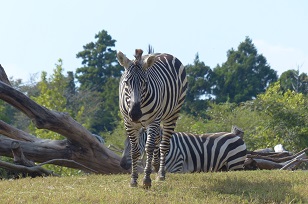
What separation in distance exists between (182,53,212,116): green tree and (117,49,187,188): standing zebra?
125 feet

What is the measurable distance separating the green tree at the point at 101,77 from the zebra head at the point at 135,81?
4039 cm

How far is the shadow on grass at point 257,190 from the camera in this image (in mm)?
8539

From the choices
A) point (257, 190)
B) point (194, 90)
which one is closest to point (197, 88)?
point (194, 90)

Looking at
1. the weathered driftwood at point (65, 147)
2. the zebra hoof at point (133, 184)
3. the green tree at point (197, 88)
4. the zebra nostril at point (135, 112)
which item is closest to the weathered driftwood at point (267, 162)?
the weathered driftwood at point (65, 147)

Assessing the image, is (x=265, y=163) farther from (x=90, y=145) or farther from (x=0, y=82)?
(x=0, y=82)

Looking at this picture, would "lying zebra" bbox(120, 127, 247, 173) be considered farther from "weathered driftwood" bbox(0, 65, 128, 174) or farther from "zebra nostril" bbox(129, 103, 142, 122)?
"zebra nostril" bbox(129, 103, 142, 122)

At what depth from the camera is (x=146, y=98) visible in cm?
920

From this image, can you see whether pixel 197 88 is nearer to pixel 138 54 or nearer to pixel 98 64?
pixel 98 64

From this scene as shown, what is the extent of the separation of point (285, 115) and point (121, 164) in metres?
15.0

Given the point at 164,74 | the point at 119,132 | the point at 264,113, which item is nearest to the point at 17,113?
the point at 119,132

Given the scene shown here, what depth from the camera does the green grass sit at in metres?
8.27

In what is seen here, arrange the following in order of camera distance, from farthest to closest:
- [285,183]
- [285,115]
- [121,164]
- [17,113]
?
[17,113] < [285,115] < [121,164] < [285,183]

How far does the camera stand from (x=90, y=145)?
42.9 feet

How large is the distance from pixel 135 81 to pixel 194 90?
45.9 meters
